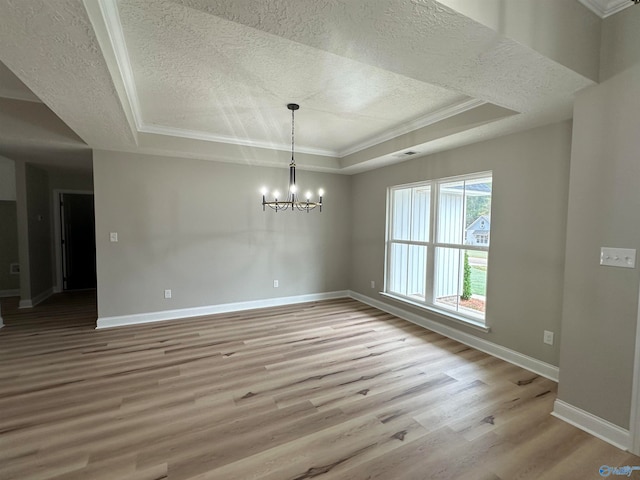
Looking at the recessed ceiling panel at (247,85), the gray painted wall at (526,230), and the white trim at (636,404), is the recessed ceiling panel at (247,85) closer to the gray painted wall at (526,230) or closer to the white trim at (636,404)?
the gray painted wall at (526,230)

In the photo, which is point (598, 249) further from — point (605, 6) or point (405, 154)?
point (405, 154)

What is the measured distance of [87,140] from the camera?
3459 mm

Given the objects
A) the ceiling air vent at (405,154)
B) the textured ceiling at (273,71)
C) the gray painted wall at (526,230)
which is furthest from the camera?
the ceiling air vent at (405,154)

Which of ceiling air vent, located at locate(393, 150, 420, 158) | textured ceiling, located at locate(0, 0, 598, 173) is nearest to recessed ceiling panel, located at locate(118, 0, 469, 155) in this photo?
textured ceiling, located at locate(0, 0, 598, 173)

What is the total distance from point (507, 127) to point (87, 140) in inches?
187

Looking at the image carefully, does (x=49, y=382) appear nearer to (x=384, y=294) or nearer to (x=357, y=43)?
(x=357, y=43)

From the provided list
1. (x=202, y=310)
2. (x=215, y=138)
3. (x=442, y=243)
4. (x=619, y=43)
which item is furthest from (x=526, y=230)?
(x=202, y=310)

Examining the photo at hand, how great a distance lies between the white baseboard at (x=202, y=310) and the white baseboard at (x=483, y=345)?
4.52ft

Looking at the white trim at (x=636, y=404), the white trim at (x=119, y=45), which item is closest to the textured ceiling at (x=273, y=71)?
the white trim at (x=119, y=45)

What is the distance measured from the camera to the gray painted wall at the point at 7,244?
5.68 meters

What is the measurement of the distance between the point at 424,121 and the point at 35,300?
6.94m

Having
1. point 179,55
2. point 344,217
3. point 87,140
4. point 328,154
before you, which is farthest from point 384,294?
point 87,140

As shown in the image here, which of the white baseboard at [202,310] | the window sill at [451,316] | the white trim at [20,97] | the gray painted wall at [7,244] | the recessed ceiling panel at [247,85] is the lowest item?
the white baseboard at [202,310]

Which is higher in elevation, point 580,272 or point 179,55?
point 179,55
